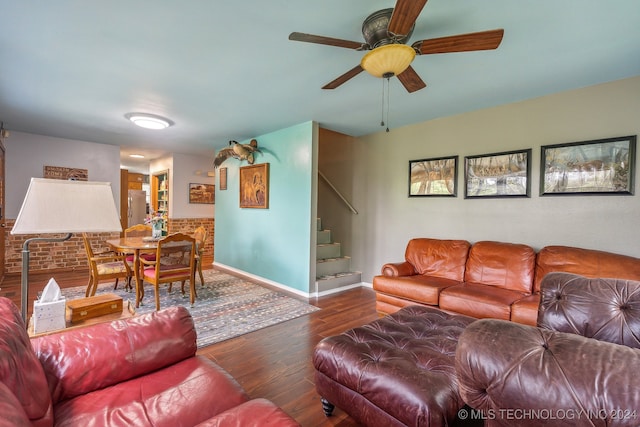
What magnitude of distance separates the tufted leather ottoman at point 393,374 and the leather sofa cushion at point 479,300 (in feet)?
2.36

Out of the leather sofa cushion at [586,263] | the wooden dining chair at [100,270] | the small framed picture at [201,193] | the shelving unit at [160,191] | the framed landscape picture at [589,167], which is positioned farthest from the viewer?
the shelving unit at [160,191]

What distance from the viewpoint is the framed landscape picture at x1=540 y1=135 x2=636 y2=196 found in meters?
2.60

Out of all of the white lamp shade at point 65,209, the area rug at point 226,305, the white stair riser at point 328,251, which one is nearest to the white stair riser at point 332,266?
the white stair riser at point 328,251

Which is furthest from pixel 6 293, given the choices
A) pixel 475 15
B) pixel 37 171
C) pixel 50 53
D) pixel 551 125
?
pixel 551 125

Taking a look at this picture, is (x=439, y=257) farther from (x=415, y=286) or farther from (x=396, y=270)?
(x=415, y=286)

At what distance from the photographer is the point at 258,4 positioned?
1716mm

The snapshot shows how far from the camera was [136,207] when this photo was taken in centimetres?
762

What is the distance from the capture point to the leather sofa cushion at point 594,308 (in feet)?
3.28

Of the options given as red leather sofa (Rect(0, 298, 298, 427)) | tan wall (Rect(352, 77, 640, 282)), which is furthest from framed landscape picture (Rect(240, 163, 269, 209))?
red leather sofa (Rect(0, 298, 298, 427))

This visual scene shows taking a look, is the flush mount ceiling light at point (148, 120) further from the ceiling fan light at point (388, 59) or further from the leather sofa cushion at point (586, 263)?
the leather sofa cushion at point (586, 263)

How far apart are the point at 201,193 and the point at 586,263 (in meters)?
7.20

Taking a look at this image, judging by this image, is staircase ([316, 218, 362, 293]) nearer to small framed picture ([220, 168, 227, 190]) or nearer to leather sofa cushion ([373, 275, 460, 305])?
leather sofa cushion ([373, 275, 460, 305])

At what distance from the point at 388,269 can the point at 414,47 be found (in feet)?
7.87

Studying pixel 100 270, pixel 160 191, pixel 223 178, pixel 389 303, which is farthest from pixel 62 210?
pixel 160 191
